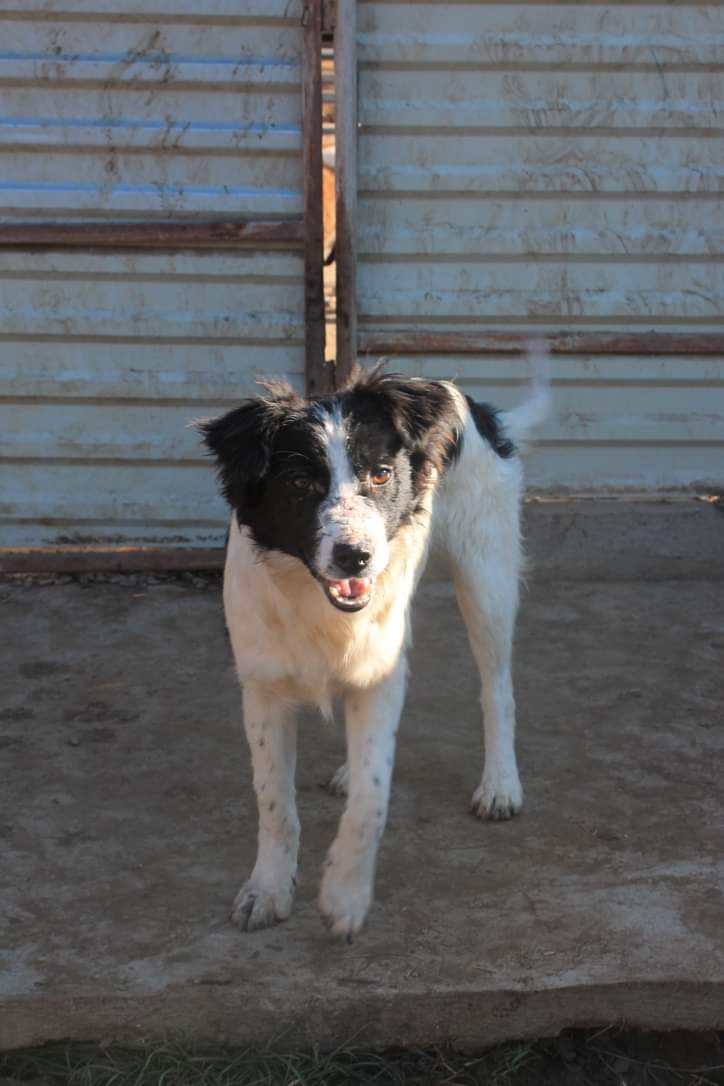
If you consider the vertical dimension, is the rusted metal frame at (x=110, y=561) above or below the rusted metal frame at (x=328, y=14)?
below

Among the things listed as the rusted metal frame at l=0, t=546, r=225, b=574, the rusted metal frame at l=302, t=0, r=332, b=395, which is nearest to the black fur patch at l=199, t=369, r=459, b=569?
the rusted metal frame at l=302, t=0, r=332, b=395

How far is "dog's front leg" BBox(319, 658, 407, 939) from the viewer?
314 centimetres

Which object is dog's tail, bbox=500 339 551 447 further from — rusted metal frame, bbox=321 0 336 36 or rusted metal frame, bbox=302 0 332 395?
rusted metal frame, bbox=321 0 336 36

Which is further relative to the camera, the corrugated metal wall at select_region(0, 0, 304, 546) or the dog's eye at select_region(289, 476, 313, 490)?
the corrugated metal wall at select_region(0, 0, 304, 546)

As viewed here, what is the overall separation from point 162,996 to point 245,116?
4052 millimetres

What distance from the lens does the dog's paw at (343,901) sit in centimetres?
312

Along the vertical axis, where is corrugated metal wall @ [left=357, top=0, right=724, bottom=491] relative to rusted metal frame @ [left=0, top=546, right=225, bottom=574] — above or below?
above

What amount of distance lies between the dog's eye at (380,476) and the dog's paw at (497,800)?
1.14m

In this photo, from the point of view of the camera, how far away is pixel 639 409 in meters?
6.14

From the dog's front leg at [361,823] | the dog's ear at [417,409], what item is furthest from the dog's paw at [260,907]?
the dog's ear at [417,409]

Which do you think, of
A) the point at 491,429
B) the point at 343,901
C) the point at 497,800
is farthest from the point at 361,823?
the point at 491,429

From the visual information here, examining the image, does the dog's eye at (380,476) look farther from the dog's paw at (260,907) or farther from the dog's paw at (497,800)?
the dog's paw at (497,800)

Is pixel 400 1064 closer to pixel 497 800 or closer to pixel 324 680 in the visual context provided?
pixel 324 680

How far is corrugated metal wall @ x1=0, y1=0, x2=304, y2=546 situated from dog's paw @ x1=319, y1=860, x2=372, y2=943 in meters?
3.17
